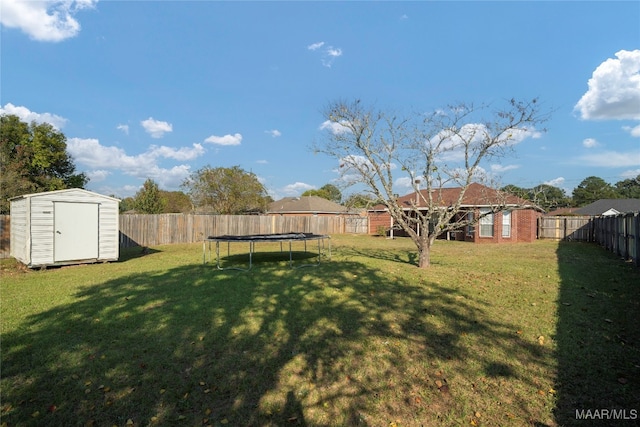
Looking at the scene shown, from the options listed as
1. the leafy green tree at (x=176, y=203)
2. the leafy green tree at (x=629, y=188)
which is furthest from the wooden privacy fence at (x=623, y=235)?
the leafy green tree at (x=629, y=188)

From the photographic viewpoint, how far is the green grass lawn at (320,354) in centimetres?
286

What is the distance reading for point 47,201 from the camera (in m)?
10.3

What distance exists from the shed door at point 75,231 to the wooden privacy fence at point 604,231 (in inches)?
640

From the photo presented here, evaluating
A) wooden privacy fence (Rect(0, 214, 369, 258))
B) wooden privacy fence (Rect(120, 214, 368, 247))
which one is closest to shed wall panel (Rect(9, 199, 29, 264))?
wooden privacy fence (Rect(0, 214, 369, 258))

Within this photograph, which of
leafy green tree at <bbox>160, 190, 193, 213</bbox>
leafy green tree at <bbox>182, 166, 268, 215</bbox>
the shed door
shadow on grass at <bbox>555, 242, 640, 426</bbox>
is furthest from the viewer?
leafy green tree at <bbox>160, 190, 193, 213</bbox>

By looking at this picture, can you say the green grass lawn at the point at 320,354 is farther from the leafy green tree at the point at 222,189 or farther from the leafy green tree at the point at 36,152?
the leafy green tree at the point at 222,189

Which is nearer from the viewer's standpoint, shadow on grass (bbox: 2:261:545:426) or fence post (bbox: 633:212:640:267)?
shadow on grass (bbox: 2:261:545:426)

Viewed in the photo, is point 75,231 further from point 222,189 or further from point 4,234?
point 222,189

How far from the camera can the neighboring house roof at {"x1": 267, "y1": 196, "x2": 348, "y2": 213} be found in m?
38.1

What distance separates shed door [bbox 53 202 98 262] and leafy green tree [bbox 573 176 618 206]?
72293mm

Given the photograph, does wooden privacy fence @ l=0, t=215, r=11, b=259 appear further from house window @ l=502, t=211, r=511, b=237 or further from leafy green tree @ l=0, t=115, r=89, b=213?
house window @ l=502, t=211, r=511, b=237

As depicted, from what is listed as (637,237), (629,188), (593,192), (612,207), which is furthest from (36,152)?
(629,188)

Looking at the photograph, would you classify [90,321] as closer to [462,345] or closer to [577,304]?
[462,345]

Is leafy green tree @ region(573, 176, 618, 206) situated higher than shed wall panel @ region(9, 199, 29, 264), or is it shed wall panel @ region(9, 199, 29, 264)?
leafy green tree @ region(573, 176, 618, 206)
